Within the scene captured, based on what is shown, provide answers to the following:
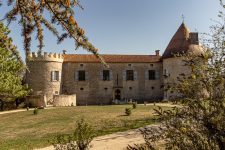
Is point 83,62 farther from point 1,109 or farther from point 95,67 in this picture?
point 1,109

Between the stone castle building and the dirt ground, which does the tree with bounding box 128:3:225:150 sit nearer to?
the dirt ground

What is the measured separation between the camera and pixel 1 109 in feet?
101

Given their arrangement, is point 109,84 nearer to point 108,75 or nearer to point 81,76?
point 108,75

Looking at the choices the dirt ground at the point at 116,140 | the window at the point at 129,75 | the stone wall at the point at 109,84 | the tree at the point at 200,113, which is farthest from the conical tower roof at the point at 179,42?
the tree at the point at 200,113

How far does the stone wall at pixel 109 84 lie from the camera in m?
35.0

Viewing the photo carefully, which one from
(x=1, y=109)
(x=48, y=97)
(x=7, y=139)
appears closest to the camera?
(x=7, y=139)

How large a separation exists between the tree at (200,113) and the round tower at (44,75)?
2839cm

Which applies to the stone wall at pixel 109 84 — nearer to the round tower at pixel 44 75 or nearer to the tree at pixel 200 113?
the round tower at pixel 44 75

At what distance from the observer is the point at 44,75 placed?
33062 mm

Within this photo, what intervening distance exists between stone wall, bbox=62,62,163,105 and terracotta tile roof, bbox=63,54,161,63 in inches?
15.3

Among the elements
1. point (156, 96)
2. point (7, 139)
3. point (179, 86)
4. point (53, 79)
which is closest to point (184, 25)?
point (156, 96)

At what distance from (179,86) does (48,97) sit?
28619 mm

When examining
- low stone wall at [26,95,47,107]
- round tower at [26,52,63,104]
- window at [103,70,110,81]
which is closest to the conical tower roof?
window at [103,70,110,81]

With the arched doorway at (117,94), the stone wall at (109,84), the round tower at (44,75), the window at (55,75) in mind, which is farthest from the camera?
the arched doorway at (117,94)
